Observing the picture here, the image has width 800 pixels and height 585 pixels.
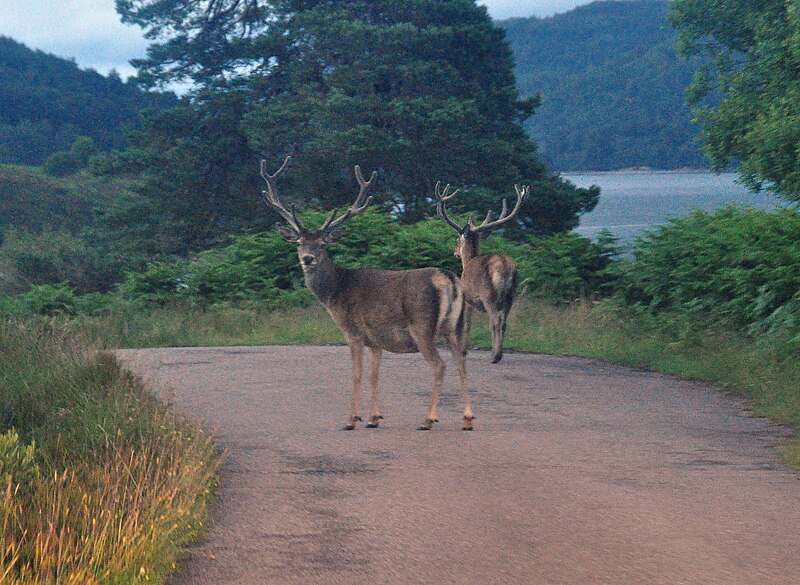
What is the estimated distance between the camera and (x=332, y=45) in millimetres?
34969

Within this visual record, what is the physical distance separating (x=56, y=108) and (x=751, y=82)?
8037 cm

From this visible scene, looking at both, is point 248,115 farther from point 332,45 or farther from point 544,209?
point 544,209

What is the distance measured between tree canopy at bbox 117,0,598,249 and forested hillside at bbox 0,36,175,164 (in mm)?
49871

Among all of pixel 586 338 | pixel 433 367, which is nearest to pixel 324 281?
pixel 433 367

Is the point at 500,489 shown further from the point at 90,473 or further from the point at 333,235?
the point at 333,235

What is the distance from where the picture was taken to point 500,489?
329 inches

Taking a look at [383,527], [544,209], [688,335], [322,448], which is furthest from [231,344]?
[544,209]

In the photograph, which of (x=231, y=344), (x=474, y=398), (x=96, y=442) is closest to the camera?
(x=96, y=442)

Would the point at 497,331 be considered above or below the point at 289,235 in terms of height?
below

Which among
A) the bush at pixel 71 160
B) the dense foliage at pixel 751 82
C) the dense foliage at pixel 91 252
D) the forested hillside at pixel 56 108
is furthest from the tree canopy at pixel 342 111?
the forested hillside at pixel 56 108

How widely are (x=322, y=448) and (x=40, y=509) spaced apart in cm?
354

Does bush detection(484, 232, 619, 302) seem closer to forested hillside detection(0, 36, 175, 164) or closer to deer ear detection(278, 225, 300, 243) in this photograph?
deer ear detection(278, 225, 300, 243)

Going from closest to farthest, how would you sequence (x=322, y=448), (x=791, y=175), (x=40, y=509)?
(x=40, y=509) < (x=322, y=448) < (x=791, y=175)

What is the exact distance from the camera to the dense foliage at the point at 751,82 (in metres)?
22.0
